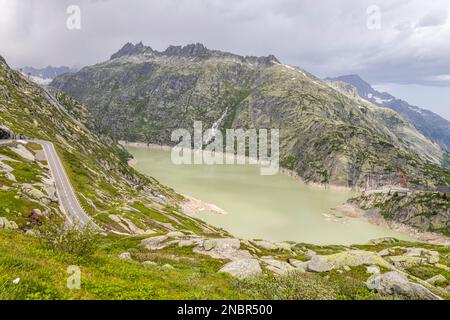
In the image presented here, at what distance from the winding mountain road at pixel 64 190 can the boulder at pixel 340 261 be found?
38159 millimetres

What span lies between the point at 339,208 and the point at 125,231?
127m

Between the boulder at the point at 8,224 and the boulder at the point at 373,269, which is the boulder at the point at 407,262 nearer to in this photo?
the boulder at the point at 373,269

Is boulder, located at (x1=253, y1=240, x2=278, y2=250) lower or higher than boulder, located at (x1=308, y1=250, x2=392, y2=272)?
lower

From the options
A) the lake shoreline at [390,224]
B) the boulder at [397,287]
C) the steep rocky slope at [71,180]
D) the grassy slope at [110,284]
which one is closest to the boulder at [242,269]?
the grassy slope at [110,284]

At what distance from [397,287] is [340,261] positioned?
12.4 meters

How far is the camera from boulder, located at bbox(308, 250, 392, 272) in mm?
30237

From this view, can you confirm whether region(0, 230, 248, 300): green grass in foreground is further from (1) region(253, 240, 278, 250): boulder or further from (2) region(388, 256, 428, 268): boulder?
(1) region(253, 240, 278, 250): boulder

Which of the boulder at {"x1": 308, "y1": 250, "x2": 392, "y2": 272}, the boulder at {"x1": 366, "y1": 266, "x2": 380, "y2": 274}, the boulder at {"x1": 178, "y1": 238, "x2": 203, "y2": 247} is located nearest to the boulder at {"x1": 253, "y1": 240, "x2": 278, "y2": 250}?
the boulder at {"x1": 178, "y1": 238, "x2": 203, "y2": 247}

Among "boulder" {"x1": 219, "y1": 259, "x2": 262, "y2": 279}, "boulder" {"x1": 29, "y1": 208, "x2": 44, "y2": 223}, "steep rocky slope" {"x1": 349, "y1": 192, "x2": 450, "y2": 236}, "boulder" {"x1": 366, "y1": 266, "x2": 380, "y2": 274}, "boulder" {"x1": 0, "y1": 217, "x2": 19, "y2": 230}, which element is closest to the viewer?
"boulder" {"x1": 219, "y1": 259, "x2": 262, "y2": 279}

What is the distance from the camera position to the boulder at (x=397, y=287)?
19.0 m

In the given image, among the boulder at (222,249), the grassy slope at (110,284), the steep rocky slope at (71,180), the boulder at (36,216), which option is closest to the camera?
the grassy slope at (110,284)

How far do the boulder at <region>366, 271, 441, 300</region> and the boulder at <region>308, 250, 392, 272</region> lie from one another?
9312 mm
